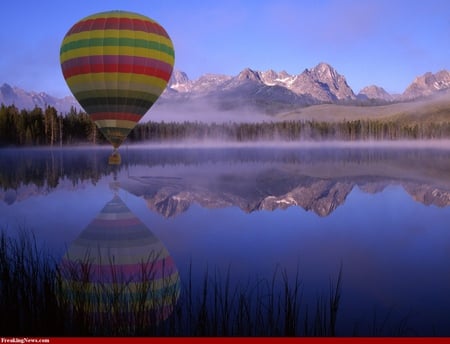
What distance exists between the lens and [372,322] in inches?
248

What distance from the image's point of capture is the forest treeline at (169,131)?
72.2 meters

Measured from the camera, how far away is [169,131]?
388ft

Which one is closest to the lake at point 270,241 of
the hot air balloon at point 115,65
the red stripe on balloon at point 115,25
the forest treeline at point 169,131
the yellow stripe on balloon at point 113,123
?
the yellow stripe on balloon at point 113,123

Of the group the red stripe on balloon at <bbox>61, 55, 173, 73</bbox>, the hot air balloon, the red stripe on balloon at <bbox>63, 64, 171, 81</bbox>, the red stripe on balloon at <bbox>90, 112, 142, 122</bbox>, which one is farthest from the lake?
the red stripe on balloon at <bbox>61, 55, 173, 73</bbox>

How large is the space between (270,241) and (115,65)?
12.7 meters

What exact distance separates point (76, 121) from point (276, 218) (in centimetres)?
7010

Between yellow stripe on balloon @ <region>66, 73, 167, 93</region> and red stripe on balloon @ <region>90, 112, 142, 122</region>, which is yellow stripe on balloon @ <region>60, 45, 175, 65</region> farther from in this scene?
red stripe on balloon @ <region>90, 112, 142, 122</region>

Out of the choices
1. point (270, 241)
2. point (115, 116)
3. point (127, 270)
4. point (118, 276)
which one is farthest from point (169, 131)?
point (118, 276)

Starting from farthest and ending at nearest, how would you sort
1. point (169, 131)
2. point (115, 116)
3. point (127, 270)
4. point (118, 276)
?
point (169, 131) < point (115, 116) < point (127, 270) < point (118, 276)

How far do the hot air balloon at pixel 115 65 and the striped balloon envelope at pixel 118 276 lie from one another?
752 cm

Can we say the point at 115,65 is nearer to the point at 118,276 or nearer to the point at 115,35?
the point at 115,35

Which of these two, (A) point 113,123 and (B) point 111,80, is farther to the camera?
(A) point 113,123

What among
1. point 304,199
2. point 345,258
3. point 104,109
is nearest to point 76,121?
point 104,109

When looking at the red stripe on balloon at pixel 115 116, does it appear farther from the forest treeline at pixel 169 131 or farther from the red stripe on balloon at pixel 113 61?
the forest treeline at pixel 169 131
